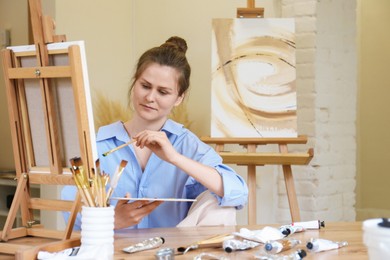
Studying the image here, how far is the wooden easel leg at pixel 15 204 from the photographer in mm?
1908

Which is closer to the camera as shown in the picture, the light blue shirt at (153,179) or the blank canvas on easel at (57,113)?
the blank canvas on easel at (57,113)

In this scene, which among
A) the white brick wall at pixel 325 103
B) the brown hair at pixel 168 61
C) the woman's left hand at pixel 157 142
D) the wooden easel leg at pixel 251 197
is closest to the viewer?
the woman's left hand at pixel 157 142

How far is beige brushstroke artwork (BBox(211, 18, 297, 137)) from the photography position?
13.1 feet

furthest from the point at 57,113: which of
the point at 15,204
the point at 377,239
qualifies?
the point at 377,239

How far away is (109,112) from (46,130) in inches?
124

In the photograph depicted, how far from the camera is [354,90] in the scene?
4867 millimetres

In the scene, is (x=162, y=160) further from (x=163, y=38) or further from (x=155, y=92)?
(x=163, y=38)

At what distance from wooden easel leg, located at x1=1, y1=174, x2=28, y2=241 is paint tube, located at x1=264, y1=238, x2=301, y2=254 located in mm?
680

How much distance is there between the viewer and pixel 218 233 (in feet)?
6.72

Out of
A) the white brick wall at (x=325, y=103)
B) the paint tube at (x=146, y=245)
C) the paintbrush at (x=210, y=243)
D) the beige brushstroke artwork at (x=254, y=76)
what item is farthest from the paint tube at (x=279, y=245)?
the white brick wall at (x=325, y=103)

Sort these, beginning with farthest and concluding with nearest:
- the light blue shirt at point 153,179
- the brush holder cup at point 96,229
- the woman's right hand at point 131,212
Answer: the light blue shirt at point 153,179, the woman's right hand at point 131,212, the brush holder cup at point 96,229

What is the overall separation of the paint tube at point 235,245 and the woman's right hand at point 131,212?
0.37 metres

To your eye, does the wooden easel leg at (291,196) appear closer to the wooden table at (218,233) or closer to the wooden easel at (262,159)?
the wooden easel at (262,159)

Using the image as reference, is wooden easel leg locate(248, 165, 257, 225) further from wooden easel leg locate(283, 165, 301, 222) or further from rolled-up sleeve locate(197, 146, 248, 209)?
rolled-up sleeve locate(197, 146, 248, 209)
